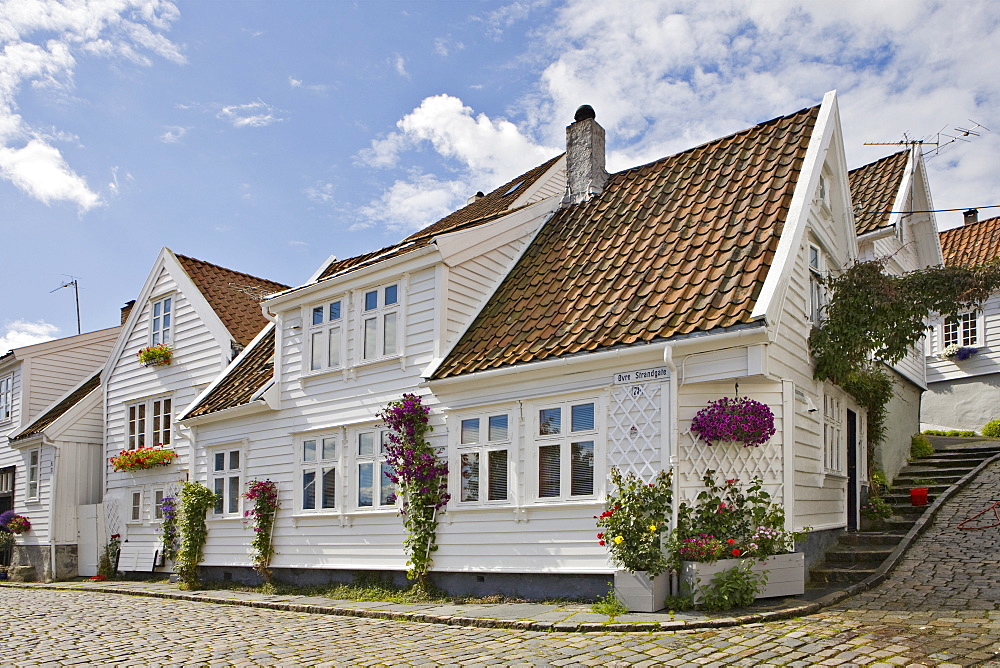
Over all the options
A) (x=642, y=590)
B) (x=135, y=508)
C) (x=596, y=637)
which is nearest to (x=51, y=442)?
(x=135, y=508)

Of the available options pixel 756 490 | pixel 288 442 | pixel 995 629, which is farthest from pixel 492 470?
pixel 995 629

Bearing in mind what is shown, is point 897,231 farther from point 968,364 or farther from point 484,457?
point 484,457

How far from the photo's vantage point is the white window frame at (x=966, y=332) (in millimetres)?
27434

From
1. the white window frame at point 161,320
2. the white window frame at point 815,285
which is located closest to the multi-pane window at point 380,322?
the white window frame at point 815,285

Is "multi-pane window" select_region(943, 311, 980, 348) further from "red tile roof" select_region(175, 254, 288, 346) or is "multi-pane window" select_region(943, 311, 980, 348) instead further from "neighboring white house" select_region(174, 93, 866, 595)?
"red tile roof" select_region(175, 254, 288, 346)

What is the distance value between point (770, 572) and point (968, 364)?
66.4 ft

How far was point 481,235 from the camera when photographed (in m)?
15.5

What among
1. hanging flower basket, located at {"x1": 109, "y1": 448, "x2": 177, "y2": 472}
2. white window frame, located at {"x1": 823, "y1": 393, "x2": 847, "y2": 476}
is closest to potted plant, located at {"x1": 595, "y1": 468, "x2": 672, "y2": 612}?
white window frame, located at {"x1": 823, "y1": 393, "x2": 847, "y2": 476}

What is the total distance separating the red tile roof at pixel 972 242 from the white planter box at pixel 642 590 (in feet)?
65.4

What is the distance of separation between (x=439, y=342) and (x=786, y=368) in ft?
18.2

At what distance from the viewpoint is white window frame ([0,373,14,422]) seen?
2812 cm

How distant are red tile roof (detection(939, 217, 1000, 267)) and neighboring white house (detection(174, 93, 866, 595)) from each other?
13431 mm

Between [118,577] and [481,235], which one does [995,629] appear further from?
[118,577]

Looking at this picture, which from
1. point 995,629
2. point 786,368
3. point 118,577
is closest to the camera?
point 995,629
